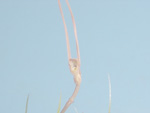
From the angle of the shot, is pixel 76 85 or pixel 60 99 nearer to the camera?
pixel 76 85

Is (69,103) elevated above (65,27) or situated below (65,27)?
below

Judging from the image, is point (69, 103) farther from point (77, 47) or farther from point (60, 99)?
point (60, 99)

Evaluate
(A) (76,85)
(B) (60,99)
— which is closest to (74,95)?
(A) (76,85)

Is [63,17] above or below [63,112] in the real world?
above

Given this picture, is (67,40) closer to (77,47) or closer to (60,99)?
(77,47)

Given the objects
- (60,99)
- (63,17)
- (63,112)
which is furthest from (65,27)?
(60,99)

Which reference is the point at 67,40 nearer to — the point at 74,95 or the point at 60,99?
the point at 74,95

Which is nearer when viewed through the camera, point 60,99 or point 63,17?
point 63,17
